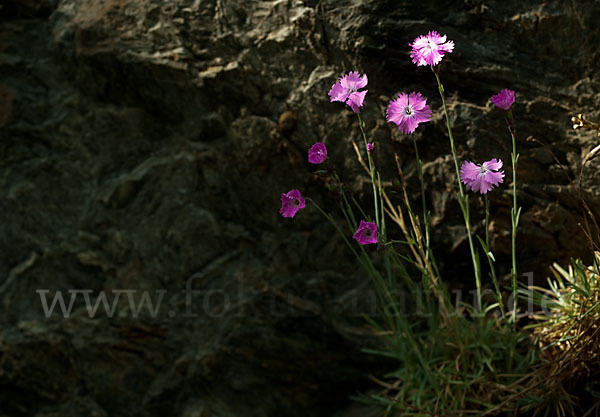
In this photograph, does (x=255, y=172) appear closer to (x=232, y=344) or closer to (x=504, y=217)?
(x=232, y=344)

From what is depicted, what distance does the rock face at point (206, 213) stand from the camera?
4.98 feet

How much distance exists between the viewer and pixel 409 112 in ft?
3.86

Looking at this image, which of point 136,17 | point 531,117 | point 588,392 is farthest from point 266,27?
point 588,392

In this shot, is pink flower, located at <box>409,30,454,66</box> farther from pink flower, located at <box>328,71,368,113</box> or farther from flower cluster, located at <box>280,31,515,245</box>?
pink flower, located at <box>328,71,368,113</box>

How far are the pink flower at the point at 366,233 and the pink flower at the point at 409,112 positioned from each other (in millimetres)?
205

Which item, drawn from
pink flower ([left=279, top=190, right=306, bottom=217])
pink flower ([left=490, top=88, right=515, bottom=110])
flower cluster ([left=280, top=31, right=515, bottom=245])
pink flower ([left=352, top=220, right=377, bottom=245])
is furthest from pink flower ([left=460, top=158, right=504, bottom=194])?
pink flower ([left=279, top=190, right=306, bottom=217])

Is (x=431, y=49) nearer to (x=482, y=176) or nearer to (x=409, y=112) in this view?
(x=409, y=112)

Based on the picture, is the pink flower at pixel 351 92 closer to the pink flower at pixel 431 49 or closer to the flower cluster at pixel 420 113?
the flower cluster at pixel 420 113

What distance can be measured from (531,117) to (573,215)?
0.87 ft

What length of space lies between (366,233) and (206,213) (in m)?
0.60

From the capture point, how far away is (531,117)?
1.43 meters

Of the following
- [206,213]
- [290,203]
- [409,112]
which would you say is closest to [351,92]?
[409,112]

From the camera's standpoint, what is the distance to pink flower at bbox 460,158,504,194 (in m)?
1.16

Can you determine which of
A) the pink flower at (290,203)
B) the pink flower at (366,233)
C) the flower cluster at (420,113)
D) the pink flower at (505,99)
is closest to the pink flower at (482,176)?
the flower cluster at (420,113)
